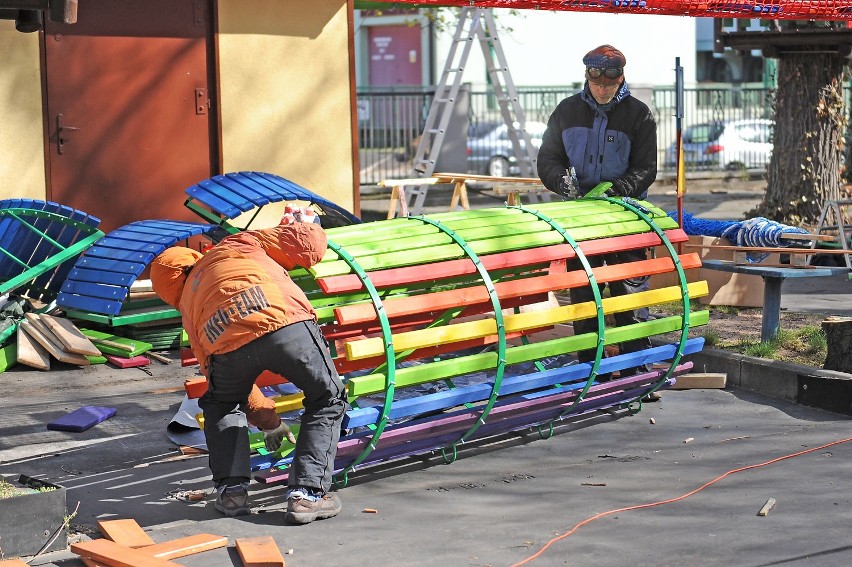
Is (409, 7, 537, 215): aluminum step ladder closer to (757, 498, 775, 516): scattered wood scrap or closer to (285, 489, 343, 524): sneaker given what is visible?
(285, 489, 343, 524): sneaker

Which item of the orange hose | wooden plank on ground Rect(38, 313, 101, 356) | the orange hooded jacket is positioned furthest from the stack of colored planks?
wooden plank on ground Rect(38, 313, 101, 356)

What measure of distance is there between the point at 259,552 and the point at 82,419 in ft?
9.28

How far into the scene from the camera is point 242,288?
5.29 m

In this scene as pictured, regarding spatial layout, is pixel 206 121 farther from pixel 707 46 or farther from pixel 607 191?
pixel 707 46

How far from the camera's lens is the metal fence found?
2278 centimetres

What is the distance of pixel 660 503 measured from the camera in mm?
5621

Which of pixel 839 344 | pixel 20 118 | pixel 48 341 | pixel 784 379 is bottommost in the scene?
pixel 784 379

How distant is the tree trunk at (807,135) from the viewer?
12.9 metres

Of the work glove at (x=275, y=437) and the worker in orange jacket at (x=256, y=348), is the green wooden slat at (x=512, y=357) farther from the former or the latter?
the work glove at (x=275, y=437)

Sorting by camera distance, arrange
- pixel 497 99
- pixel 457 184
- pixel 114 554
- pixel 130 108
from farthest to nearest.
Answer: pixel 497 99, pixel 457 184, pixel 130 108, pixel 114 554

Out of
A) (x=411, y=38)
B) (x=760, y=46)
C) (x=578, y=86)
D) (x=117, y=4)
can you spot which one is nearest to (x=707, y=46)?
(x=411, y=38)

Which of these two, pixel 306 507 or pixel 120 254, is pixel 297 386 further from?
pixel 120 254

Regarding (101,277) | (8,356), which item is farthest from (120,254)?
(8,356)

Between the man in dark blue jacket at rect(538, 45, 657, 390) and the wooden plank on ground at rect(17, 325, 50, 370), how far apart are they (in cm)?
376
